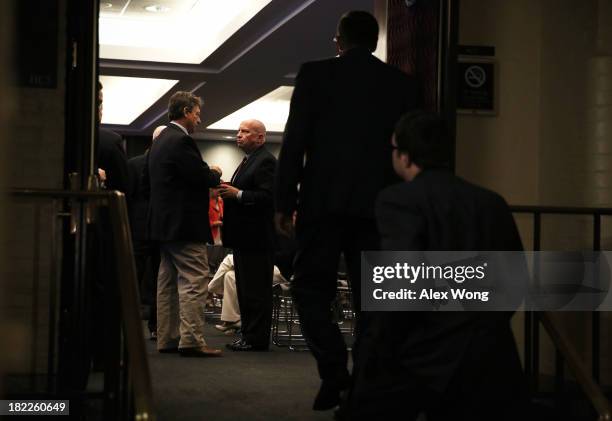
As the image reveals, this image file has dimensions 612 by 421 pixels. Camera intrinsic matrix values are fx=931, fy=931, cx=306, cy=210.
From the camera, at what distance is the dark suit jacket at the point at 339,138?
3.52m

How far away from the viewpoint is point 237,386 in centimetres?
448

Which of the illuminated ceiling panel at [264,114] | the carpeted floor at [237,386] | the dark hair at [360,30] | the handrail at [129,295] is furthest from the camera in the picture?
the illuminated ceiling panel at [264,114]

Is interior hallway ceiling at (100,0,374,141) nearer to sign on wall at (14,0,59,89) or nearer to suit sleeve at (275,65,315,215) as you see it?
sign on wall at (14,0,59,89)

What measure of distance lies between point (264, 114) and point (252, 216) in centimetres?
1153

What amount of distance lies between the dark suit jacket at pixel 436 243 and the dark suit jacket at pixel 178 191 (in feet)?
10.2

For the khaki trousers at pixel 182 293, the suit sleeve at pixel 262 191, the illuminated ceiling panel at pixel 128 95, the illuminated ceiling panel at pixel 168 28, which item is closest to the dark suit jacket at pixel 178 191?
the khaki trousers at pixel 182 293

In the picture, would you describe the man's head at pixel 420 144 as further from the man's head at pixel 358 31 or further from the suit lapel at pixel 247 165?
the suit lapel at pixel 247 165

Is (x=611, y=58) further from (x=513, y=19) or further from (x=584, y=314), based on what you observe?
(x=584, y=314)

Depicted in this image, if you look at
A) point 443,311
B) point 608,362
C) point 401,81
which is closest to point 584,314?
point 608,362

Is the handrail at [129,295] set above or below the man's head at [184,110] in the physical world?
below

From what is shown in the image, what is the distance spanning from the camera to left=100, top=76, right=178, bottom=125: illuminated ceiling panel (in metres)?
14.1

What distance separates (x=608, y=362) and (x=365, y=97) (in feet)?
6.96

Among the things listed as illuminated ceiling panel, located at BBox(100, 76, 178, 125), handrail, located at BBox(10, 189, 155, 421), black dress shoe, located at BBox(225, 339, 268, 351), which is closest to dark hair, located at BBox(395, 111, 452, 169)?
handrail, located at BBox(10, 189, 155, 421)

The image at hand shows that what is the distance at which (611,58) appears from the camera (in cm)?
463
